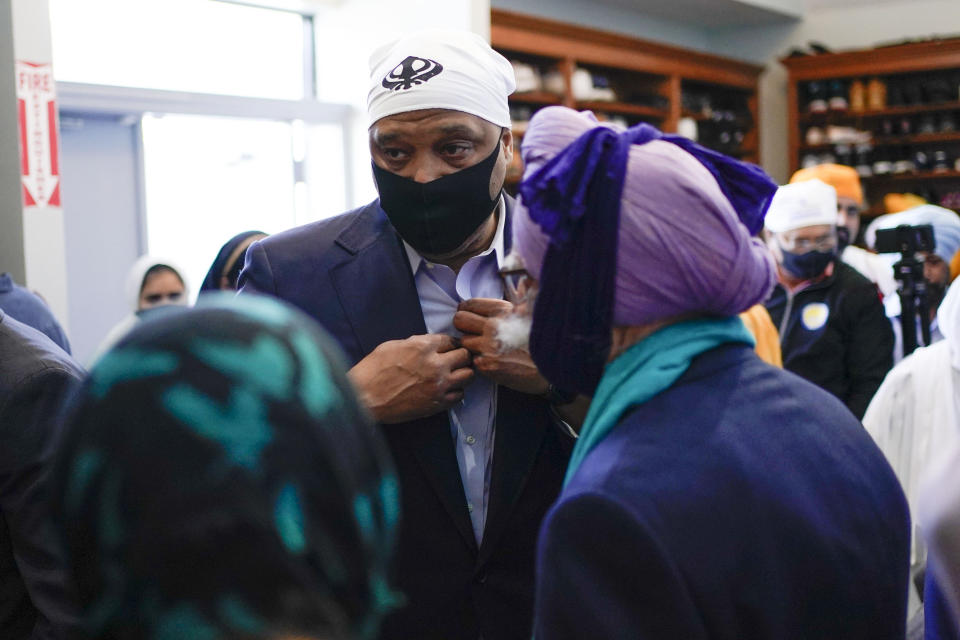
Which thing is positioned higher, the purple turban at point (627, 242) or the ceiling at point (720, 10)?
the ceiling at point (720, 10)

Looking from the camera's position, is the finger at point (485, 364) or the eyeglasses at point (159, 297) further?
the eyeglasses at point (159, 297)

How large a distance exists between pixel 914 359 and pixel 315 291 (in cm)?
177

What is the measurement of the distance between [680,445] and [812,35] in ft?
29.6

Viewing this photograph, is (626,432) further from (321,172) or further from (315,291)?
(321,172)

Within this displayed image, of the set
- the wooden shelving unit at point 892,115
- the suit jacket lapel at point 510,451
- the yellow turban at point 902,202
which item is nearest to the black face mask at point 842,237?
the suit jacket lapel at point 510,451

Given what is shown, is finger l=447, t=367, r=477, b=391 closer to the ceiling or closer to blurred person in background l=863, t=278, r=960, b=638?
blurred person in background l=863, t=278, r=960, b=638

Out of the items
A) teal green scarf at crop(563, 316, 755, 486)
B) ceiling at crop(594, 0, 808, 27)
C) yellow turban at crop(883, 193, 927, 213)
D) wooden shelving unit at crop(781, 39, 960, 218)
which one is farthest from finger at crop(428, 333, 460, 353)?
wooden shelving unit at crop(781, 39, 960, 218)

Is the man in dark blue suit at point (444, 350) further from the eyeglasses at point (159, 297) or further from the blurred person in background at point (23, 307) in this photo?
the eyeglasses at point (159, 297)

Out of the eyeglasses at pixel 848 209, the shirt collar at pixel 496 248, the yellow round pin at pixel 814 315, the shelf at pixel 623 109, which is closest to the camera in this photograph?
the shirt collar at pixel 496 248

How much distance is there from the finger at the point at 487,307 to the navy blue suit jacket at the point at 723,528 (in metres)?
0.45

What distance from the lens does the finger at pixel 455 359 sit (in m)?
1.36

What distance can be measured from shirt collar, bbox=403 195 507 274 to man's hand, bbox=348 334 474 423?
208 millimetres

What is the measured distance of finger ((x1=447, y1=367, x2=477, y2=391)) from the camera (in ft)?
4.45

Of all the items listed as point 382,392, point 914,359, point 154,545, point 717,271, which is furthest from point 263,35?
point 154,545
